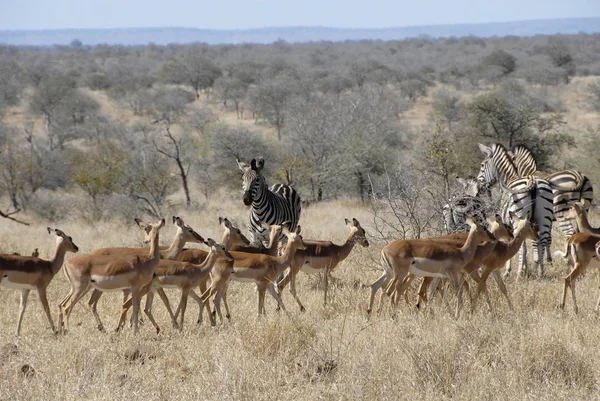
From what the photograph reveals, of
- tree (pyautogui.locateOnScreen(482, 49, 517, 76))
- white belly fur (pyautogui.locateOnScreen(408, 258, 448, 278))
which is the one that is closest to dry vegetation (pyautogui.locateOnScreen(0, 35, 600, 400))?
white belly fur (pyautogui.locateOnScreen(408, 258, 448, 278))

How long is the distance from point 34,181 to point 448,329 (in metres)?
21.1

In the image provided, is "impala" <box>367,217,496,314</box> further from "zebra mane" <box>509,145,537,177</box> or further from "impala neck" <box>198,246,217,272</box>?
"zebra mane" <box>509,145,537,177</box>

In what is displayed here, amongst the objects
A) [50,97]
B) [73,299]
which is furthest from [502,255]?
[50,97]

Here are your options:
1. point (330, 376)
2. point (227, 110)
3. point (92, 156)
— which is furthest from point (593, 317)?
point (227, 110)

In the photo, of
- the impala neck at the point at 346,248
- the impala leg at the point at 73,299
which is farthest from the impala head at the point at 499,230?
the impala leg at the point at 73,299

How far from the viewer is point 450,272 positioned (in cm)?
1087

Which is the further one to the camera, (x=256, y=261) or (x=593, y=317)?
(x=256, y=261)

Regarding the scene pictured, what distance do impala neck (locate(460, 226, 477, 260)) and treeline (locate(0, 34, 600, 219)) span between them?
7.30ft

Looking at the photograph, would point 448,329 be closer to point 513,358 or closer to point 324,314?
point 513,358

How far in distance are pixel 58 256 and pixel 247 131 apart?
20.8 meters

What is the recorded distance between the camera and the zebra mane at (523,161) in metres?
17.5

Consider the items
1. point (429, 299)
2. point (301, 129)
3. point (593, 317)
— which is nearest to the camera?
point (593, 317)

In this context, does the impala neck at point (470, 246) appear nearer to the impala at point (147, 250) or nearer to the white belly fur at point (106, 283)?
the impala at point (147, 250)

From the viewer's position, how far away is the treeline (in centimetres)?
2561
